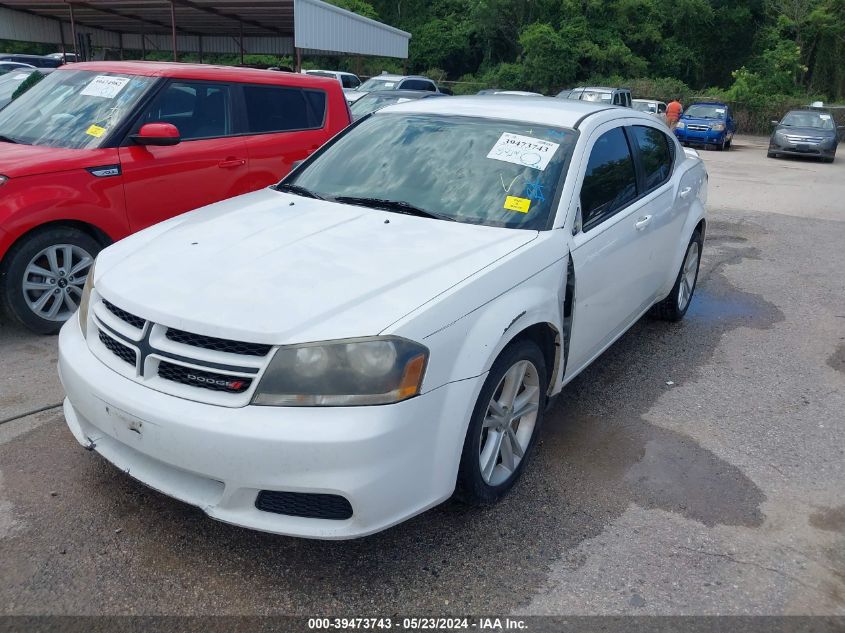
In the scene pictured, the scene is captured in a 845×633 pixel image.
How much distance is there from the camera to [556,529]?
311 centimetres

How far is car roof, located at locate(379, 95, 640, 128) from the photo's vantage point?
4008 millimetres

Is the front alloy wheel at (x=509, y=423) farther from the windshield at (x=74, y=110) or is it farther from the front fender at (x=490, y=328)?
the windshield at (x=74, y=110)

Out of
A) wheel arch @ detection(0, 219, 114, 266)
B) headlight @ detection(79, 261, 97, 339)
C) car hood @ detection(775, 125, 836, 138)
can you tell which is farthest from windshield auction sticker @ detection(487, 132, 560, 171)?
car hood @ detection(775, 125, 836, 138)

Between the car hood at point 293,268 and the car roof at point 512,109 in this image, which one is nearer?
the car hood at point 293,268

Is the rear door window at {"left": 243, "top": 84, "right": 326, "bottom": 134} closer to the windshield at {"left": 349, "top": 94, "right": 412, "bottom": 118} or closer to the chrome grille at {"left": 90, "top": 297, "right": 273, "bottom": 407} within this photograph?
the chrome grille at {"left": 90, "top": 297, "right": 273, "bottom": 407}

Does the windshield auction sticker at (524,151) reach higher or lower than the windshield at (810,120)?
higher

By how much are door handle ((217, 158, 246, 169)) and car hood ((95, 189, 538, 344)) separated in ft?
7.39

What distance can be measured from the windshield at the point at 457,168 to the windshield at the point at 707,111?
23.4 meters

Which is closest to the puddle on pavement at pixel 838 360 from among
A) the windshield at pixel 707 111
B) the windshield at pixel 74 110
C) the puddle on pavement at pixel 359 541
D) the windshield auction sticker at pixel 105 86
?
the puddle on pavement at pixel 359 541

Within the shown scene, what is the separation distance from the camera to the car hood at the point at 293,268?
102 inches

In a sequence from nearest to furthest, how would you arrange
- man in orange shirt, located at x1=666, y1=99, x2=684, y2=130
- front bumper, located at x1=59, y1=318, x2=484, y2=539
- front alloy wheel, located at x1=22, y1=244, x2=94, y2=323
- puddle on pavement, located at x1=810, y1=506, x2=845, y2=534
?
front bumper, located at x1=59, y1=318, x2=484, y2=539, puddle on pavement, located at x1=810, y1=506, x2=845, y2=534, front alloy wheel, located at x1=22, y1=244, x2=94, y2=323, man in orange shirt, located at x1=666, y1=99, x2=684, y2=130

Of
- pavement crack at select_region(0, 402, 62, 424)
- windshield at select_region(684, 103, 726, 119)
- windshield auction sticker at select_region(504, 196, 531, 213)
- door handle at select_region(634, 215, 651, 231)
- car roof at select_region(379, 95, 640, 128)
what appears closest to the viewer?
windshield auction sticker at select_region(504, 196, 531, 213)

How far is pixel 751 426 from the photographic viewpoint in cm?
417

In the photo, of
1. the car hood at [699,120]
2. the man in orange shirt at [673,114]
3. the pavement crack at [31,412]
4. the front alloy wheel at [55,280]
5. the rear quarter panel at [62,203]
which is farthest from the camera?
the man in orange shirt at [673,114]
